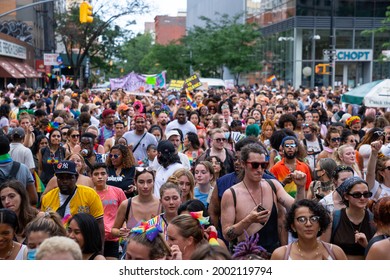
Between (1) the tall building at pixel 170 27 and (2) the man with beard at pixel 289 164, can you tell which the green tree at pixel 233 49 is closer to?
(2) the man with beard at pixel 289 164

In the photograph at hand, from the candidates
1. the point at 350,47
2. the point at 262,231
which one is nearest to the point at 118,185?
the point at 262,231

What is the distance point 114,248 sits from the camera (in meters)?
7.51

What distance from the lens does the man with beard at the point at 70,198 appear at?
6918 millimetres

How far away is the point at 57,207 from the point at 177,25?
154 meters

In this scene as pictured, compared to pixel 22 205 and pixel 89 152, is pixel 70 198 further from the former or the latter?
pixel 89 152

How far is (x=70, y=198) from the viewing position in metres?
7.01

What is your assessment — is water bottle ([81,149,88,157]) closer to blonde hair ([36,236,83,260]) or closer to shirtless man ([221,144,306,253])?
shirtless man ([221,144,306,253])

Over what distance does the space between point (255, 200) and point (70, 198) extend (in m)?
1.98

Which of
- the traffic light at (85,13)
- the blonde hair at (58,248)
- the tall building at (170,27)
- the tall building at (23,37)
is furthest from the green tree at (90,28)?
the tall building at (170,27)

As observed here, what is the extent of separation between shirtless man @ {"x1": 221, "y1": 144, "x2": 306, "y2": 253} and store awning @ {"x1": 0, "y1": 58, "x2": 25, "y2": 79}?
3951 centimetres

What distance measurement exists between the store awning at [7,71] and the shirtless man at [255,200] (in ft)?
130

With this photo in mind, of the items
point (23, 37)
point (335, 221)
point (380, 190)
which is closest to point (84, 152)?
point (380, 190)
